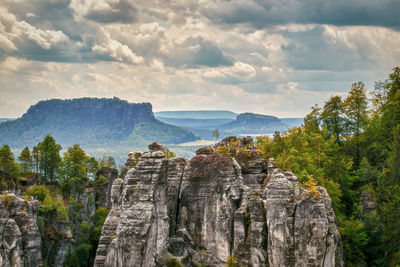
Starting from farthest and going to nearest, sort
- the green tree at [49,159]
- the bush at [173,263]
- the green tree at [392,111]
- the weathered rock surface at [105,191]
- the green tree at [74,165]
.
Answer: the green tree at [49,159] → the weathered rock surface at [105,191] → the green tree at [74,165] → the green tree at [392,111] → the bush at [173,263]

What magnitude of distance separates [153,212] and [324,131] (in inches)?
1651

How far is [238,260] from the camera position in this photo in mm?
41094

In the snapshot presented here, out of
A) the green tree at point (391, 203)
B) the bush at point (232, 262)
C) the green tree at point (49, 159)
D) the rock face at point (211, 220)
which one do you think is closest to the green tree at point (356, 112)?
the green tree at point (391, 203)

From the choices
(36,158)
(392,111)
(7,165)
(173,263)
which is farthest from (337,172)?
(36,158)

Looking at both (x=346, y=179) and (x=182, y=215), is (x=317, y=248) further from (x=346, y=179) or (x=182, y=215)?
(x=346, y=179)

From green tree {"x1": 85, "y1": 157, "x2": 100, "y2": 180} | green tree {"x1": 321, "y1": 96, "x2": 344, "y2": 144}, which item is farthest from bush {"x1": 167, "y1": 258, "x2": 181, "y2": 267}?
green tree {"x1": 85, "y1": 157, "x2": 100, "y2": 180}

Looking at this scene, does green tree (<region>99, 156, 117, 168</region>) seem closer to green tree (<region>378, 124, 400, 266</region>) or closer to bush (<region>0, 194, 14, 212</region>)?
bush (<region>0, 194, 14, 212</region>)

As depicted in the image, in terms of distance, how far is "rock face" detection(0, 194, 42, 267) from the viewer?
58.9 meters

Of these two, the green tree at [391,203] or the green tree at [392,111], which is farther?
the green tree at [392,111]

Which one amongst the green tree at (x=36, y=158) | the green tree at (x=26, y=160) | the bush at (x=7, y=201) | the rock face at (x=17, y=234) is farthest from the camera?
the green tree at (x=36, y=158)

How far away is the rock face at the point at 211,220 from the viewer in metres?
37.4

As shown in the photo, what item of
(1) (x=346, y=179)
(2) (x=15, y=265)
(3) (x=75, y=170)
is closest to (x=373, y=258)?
(1) (x=346, y=179)

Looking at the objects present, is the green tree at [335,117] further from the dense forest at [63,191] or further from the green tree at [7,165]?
the green tree at [7,165]

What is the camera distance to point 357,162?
72562 millimetres
